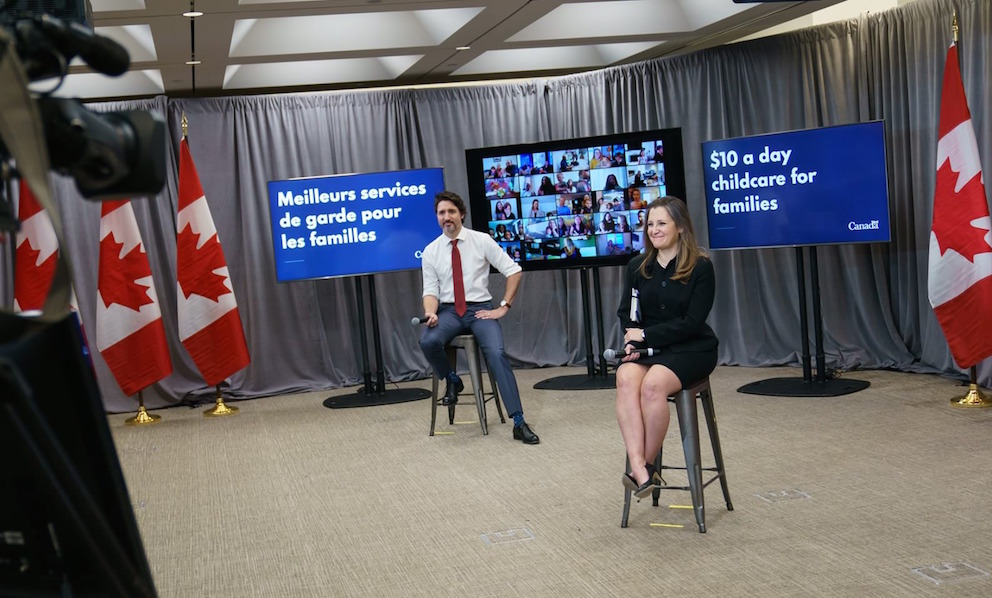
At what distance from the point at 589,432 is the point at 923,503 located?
204 centimetres

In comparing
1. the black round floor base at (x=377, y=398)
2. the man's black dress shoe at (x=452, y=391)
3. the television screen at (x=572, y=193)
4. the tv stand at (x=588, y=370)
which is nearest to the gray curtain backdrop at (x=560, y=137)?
the black round floor base at (x=377, y=398)

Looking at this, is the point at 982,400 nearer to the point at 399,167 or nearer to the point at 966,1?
the point at 966,1

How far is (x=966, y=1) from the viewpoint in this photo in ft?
18.4

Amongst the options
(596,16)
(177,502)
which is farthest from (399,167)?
(177,502)

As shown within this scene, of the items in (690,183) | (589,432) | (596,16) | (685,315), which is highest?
(596,16)

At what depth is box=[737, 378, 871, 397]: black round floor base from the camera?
591 cm

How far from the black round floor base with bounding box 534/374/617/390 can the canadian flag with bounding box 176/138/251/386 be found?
2.15m

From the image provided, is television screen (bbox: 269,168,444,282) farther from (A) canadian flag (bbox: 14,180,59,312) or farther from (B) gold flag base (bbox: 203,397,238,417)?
(A) canadian flag (bbox: 14,180,59,312)

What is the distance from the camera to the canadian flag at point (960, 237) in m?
5.22

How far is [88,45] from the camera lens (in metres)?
1.12

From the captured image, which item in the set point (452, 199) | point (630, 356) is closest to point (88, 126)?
point (630, 356)

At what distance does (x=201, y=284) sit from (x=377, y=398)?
1459mm

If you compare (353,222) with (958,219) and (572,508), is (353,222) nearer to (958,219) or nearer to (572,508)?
(572,508)

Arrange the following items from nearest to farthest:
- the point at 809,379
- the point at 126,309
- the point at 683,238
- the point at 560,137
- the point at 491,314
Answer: the point at 683,238 < the point at 491,314 < the point at 809,379 < the point at 126,309 < the point at 560,137
